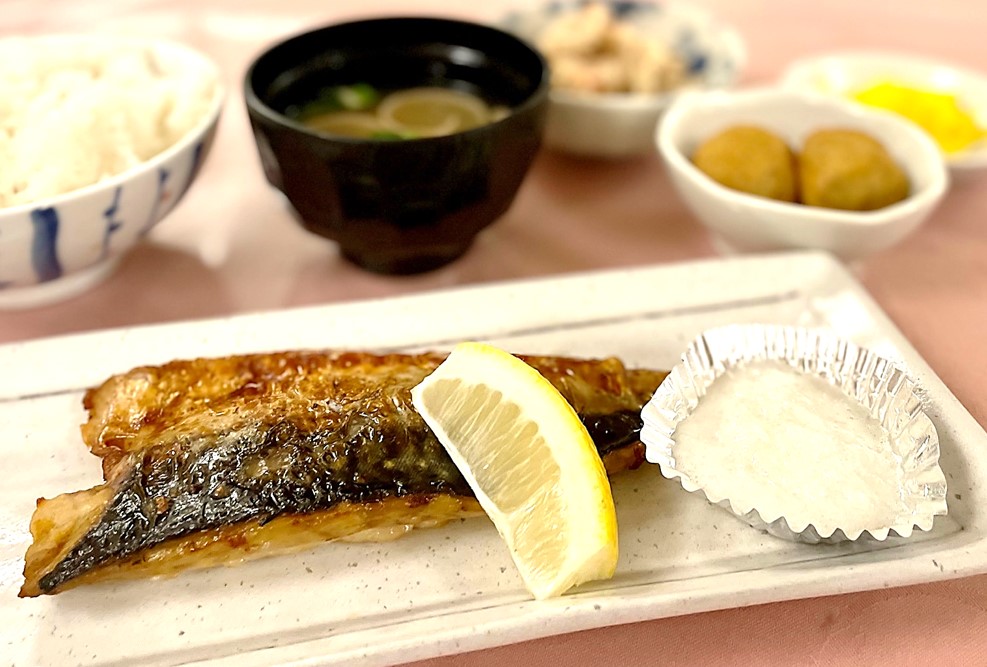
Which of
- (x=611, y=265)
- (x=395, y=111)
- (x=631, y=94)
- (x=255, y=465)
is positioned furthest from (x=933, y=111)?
(x=255, y=465)

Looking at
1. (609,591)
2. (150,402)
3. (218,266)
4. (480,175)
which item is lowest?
(218,266)

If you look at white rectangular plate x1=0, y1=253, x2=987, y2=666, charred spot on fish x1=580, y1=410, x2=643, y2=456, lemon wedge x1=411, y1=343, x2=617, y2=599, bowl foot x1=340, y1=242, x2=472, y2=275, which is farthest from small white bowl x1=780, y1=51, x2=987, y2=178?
lemon wedge x1=411, y1=343, x2=617, y2=599

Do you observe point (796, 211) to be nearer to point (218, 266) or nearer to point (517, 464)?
point (517, 464)

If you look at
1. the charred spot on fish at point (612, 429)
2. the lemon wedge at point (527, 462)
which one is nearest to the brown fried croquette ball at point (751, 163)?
the charred spot on fish at point (612, 429)

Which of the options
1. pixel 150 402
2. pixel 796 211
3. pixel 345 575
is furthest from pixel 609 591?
pixel 796 211

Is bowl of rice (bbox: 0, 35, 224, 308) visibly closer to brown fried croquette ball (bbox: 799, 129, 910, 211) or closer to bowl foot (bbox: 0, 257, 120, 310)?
bowl foot (bbox: 0, 257, 120, 310)

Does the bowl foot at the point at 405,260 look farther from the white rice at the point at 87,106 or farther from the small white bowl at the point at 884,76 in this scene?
the small white bowl at the point at 884,76
